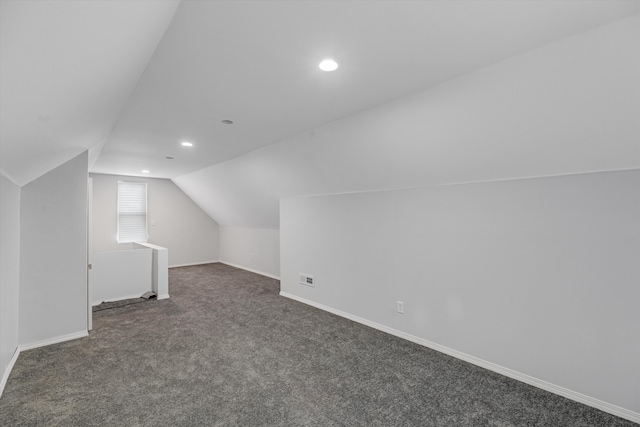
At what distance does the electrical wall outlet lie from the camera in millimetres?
4719

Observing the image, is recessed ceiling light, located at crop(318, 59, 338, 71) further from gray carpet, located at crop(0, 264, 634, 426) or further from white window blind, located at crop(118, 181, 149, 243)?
white window blind, located at crop(118, 181, 149, 243)

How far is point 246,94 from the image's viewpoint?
2.50 metres

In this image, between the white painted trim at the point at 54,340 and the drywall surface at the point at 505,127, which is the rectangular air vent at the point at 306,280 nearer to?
the drywall surface at the point at 505,127

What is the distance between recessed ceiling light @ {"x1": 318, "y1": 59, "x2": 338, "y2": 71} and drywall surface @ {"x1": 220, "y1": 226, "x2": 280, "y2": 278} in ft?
15.6

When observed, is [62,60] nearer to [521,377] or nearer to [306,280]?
[521,377]

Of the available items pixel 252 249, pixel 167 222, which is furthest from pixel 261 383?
pixel 167 222

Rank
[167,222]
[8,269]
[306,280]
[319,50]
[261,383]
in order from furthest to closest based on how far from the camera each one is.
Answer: [167,222]
[306,280]
[8,269]
[261,383]
[319,50]

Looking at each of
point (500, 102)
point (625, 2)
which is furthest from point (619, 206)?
point (625, 2)

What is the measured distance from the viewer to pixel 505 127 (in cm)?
232

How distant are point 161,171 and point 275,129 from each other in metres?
4.19

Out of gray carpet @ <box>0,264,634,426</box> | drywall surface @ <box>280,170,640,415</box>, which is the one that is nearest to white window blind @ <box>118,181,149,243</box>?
gray carpet @ <box>0,264,634,426</box>

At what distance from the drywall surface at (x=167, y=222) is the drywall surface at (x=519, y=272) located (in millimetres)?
5646

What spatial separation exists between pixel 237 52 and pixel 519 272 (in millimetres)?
2788

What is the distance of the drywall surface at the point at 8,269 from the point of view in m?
2.51
